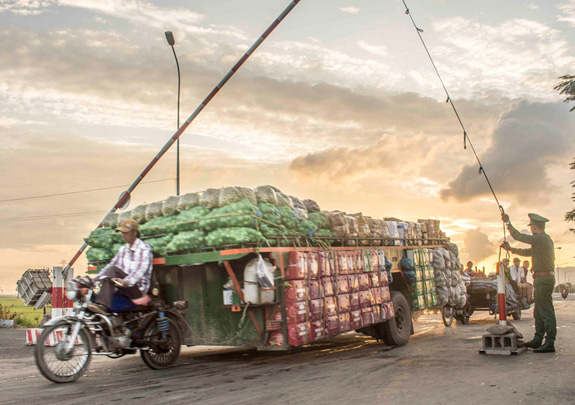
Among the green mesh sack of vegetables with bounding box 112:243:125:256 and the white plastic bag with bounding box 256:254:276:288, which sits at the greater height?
the green mesh sack of vegetables with bounding box 112:243:125:256

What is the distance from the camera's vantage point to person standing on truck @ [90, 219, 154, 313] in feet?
28.1

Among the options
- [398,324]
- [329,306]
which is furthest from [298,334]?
[398,324]

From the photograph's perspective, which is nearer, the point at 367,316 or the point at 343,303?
the point at 343,303

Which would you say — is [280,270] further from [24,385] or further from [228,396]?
[24,385]

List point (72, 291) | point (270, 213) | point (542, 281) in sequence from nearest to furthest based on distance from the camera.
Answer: point (72, 291)
point (270, 213)
point (542, 281)

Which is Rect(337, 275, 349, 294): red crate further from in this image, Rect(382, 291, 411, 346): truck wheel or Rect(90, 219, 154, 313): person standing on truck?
Rect(90, 219, 154, 313): person standing on truck

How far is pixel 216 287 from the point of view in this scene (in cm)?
946

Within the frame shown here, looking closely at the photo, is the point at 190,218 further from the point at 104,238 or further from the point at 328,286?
the point at 328,286

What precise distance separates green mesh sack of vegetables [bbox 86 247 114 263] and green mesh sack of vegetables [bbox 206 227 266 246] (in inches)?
88.6

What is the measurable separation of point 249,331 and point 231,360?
1620 millimetres

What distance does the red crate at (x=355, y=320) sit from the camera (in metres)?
10.5

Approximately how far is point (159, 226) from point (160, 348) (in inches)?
69.8

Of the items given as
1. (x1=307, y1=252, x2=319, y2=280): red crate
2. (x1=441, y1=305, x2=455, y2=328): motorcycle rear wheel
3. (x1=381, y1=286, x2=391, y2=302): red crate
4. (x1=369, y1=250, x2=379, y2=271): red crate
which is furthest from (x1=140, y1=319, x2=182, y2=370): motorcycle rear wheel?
(x1=441, y1=305, x2=455, y2=328): motorcycle rear wheel

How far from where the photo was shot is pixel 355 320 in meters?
10.6
